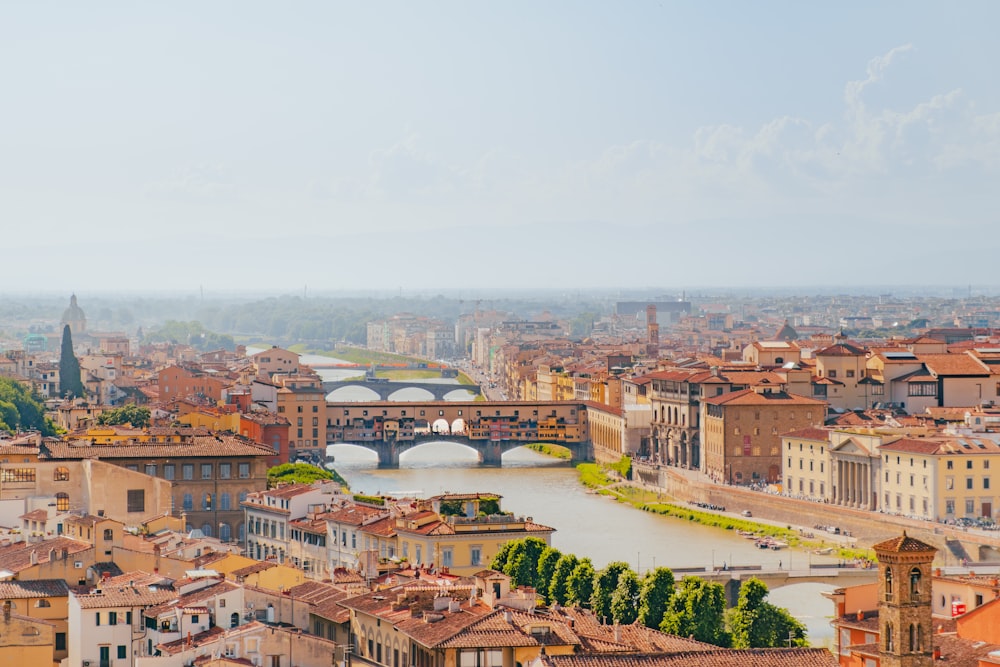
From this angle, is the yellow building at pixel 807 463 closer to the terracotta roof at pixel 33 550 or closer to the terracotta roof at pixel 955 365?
the terracotta roof at pixel 955 365

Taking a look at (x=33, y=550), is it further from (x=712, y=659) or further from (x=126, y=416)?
(x=126, y=416)

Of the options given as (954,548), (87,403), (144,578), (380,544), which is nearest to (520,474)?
(87,403)

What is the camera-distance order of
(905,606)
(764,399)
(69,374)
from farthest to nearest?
(69,374)
(764,399)
(905,606)

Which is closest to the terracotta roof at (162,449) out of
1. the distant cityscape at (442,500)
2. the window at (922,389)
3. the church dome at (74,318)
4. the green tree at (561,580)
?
the distant cityscape at (442,500)

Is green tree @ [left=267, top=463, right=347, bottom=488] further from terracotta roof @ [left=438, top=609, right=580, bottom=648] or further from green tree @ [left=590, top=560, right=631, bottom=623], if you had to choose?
terracotta roof @ [left=438, top=609, right=580, bottom=648]

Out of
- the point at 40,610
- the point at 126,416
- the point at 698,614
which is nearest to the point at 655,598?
the point at 698,614

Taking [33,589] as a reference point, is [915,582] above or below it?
above
